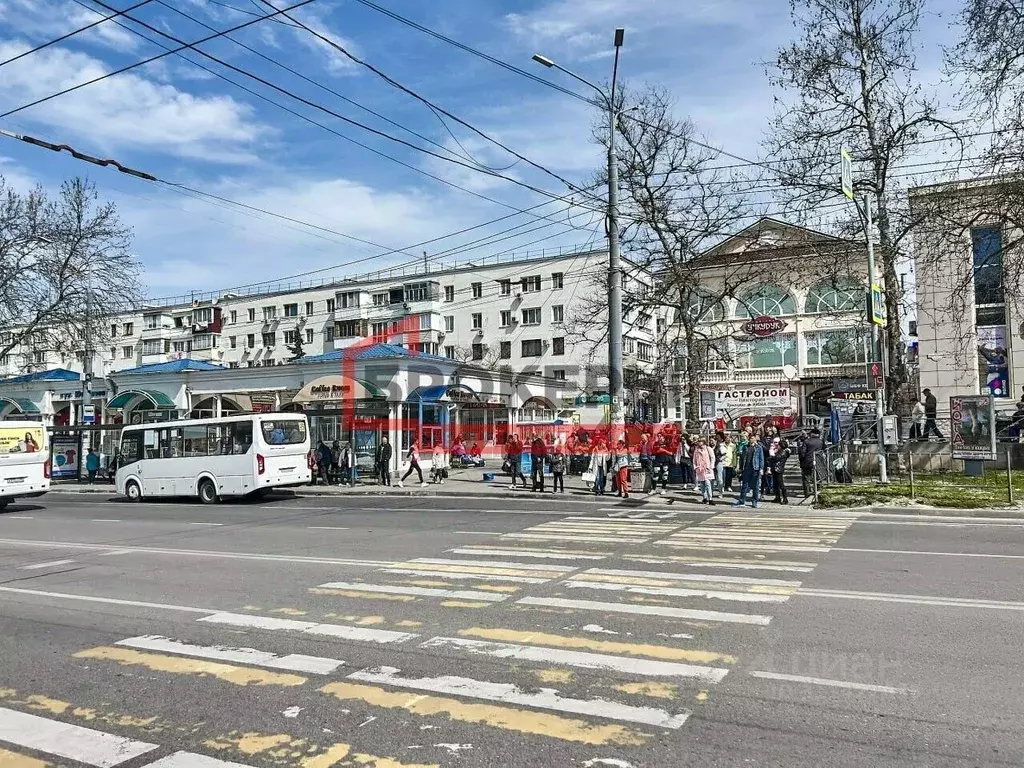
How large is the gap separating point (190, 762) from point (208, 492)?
19388 millimetres

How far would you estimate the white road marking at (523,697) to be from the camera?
14.7 ft

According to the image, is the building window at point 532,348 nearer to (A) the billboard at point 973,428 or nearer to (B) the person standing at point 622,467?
(B) the person standing at point 622,467

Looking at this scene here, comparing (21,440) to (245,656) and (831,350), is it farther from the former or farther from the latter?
(831,350)

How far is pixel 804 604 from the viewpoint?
7.11 metres

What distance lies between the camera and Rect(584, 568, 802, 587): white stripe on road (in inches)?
319

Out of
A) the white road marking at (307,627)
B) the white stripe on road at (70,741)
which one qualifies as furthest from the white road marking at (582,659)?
the white stripe on road at (70,741)

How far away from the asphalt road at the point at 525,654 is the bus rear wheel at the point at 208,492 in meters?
10.4

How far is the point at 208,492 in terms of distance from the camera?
72.3ft

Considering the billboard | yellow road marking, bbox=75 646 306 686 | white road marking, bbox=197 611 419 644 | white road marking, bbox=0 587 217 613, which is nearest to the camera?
yellow road marking, bbox=75 646 306 686

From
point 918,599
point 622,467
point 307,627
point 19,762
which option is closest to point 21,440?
point 622,467

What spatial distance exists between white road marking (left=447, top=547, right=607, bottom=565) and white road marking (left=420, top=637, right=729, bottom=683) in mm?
4059

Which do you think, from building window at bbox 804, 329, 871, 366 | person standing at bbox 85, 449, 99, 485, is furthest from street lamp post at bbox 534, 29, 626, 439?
building window at bbox 804, 329, 871, 366

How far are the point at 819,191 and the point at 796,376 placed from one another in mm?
26925

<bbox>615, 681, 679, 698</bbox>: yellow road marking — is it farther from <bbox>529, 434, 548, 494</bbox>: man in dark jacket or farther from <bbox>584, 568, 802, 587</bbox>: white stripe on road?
<bbox>529, 434, 548, 494</bbox>: man in dark jacket
